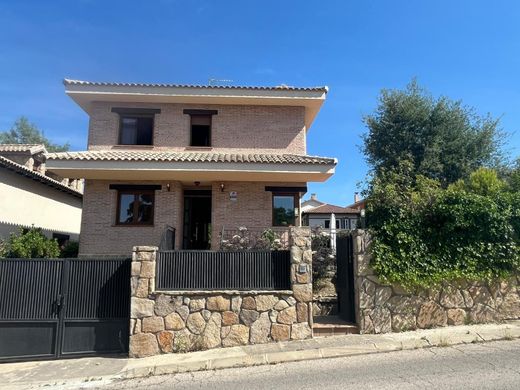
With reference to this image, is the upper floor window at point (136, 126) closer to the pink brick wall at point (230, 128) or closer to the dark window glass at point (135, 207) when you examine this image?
the pink brick wall at point (230, 128)

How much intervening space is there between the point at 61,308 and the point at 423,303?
7585mm

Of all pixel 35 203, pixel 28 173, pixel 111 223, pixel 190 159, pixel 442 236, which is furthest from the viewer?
pixel 35 203

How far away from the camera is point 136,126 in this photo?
564 inches

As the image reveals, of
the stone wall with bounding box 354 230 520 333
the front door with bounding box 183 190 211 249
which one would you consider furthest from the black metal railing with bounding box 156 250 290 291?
the front door with bounding box 183 190 211 249

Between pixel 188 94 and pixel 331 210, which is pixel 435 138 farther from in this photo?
pixel 331 210

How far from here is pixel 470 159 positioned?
18516 mm

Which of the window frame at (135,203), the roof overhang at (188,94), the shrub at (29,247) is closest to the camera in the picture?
the shrub at (29,247)

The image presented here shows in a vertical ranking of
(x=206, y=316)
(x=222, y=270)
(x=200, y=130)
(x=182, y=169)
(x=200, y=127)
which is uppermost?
(x=200, y=127)

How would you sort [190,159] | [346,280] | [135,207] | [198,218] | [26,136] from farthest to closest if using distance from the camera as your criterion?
[26,136] → [198,218] → [135,207] → [190,159] → [346,280]

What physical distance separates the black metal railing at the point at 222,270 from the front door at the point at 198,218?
21.2ft

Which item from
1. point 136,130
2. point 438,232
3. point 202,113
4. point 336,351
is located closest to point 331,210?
point 202,113

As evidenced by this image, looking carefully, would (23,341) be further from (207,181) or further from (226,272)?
(207,181)

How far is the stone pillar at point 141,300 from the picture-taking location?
7.29 metres

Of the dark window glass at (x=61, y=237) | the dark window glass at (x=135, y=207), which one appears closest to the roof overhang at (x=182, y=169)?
the dark window glass at (x=135, y=207)
